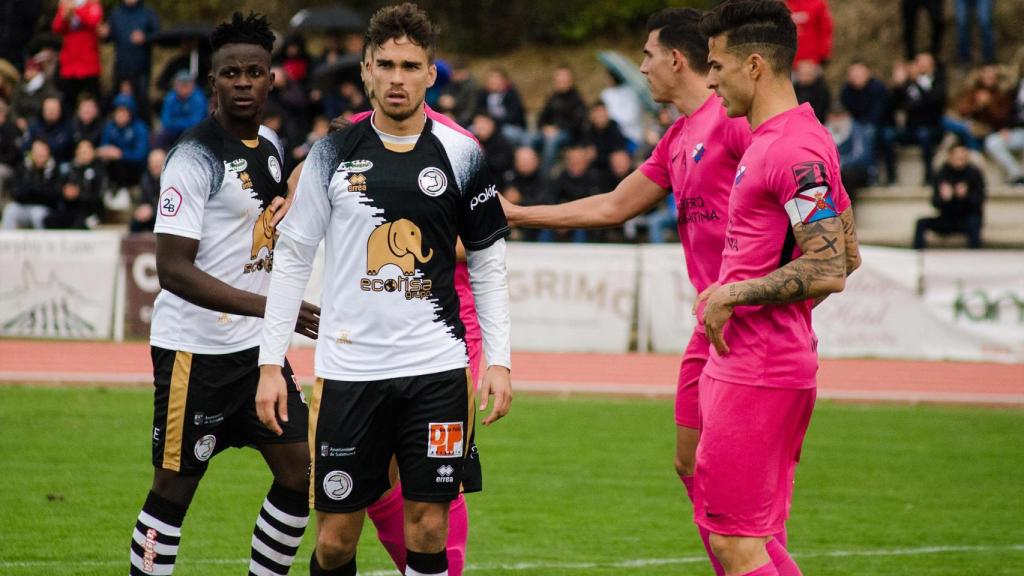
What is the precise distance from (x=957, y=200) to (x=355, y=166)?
50.2ft

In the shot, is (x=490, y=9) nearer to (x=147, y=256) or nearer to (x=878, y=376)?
(x=147, y=256)

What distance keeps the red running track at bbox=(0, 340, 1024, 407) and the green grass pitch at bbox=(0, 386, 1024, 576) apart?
1.19m

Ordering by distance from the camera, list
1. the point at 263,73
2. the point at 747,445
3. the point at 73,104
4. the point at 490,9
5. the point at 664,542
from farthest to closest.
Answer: the point at 490,9 < the point at 73,104 < the point at 664,542 < the point at 263,73 < the point at 747,445

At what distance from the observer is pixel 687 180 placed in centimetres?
610

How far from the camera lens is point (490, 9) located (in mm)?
33250

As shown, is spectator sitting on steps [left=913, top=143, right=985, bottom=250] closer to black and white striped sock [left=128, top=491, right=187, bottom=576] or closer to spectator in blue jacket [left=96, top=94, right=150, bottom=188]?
spectator in blue jacket [left=96, top=94, right=150, bottom=188]

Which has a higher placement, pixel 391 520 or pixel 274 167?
pixel 274 167

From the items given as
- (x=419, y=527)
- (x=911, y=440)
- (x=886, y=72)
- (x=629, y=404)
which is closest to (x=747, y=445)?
(x=419, y=527)

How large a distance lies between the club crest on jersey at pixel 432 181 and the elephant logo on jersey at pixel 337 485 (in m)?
1.11

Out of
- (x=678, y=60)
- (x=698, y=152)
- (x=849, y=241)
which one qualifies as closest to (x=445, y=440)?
(x=849, y=241)

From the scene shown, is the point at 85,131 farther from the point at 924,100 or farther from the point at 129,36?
the point at 924,100

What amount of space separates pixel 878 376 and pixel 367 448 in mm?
11647

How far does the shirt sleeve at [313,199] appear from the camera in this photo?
199 inches

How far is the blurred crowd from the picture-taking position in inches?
773
